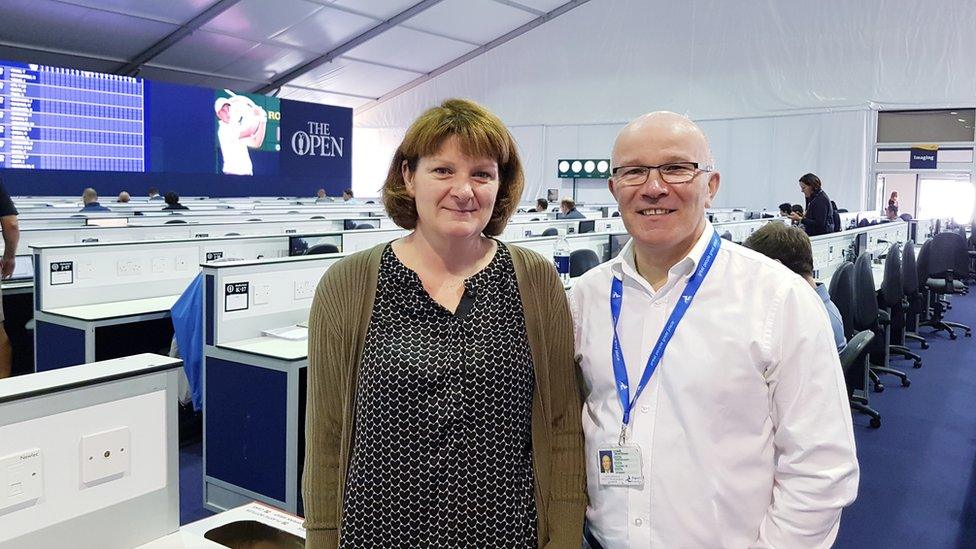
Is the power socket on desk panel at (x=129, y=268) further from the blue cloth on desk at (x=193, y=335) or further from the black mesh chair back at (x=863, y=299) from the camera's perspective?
the black mesh chair back at (x=863, y=299)

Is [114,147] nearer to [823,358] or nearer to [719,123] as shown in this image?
[719,123]

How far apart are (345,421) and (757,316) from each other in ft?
2.37

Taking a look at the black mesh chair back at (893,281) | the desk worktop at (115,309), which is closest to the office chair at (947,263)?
the black mesh chair back at (893,281)

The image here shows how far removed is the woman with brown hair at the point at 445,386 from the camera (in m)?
1.29

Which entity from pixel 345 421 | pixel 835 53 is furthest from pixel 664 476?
pixel 835 53

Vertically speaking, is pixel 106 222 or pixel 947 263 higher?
pixel 106 222

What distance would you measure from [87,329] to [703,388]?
3195 millimetres

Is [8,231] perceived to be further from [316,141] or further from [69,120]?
[316,141]

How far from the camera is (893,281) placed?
5.40 metres

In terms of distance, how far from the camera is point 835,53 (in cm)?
1348

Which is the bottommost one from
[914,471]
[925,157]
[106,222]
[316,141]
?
[914,471]

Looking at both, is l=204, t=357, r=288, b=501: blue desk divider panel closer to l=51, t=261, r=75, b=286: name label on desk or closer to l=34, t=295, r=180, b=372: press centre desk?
l=34, t=295, r=180, b=372: press centre desk

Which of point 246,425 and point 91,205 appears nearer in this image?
point 246,425

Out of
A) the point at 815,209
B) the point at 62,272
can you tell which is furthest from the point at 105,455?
the point at 815,209
